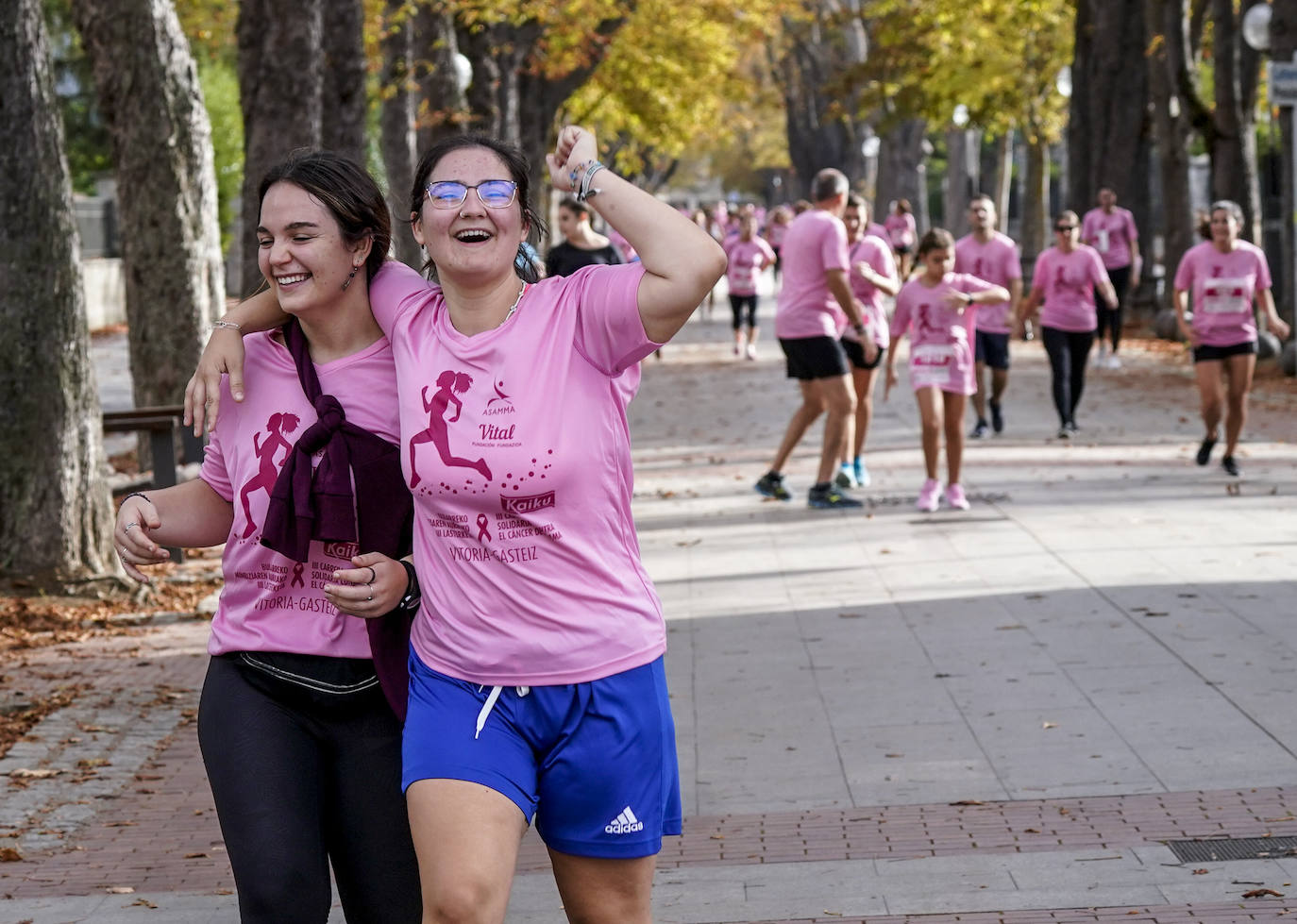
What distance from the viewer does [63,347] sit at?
9.68m

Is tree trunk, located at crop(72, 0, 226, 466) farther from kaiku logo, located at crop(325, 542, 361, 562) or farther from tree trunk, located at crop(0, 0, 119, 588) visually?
kaiku logo, located at crop(325, 542, 361, 562)

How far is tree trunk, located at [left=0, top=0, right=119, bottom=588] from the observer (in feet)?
31.1

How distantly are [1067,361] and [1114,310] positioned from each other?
15.7 feet

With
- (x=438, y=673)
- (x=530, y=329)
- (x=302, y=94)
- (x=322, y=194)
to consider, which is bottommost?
(x=438, y=673)

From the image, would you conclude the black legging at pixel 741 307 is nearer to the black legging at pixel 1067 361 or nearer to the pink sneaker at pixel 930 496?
the black legging at pixel 1067 361

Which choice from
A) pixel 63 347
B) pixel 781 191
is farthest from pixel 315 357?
pixel 781 191

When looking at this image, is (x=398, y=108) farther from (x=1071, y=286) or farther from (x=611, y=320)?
(x=611, y=320)

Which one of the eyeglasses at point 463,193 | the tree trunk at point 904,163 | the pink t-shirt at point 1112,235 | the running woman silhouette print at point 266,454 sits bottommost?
the running woman silhouette print at point 266,454

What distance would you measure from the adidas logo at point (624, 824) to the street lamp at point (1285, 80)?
17647 millimetres

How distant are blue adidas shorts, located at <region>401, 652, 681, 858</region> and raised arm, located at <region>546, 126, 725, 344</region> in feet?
2.16

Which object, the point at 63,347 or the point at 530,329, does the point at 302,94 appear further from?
the point at 530,329

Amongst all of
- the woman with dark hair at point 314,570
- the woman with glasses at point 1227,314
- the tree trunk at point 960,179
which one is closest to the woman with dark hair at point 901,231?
the tree trunk at point 960,179

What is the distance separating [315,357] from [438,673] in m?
0.70

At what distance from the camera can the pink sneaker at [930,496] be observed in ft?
40.4
